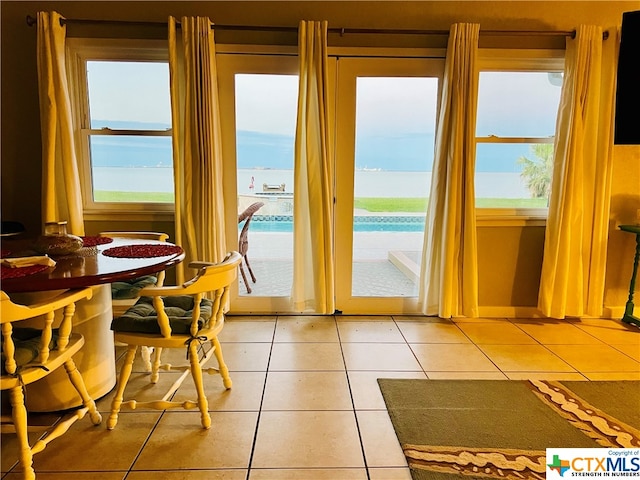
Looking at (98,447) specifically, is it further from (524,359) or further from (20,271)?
(524,359)

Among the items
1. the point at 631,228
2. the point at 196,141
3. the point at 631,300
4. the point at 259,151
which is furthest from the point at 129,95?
the point at 631,300

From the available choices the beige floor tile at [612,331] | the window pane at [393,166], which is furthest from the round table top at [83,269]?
the beige floor tile at [612,331]

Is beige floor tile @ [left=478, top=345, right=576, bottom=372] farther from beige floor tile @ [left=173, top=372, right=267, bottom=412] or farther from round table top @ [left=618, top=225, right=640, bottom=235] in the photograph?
beige floor tile @ [left=173, top=372, right=267, bottom=412]

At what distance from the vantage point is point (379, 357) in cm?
271

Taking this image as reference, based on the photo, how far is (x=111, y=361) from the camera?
2.22 metres

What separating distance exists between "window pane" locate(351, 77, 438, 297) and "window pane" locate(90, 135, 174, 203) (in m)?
1.52

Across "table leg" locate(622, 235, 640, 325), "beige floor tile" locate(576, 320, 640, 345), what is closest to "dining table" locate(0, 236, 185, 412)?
"beige floor tile" locate(576, 320, 640, 345)

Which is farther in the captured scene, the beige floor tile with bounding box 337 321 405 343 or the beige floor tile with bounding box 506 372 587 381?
the beige floor tile with bounding box 337 321 405 343

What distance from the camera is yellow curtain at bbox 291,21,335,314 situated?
3.03 meters

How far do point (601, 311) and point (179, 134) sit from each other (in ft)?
11.7

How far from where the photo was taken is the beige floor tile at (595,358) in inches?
102

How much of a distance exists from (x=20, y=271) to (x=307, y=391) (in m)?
1.45

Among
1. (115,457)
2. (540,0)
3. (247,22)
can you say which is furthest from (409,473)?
(540,0)

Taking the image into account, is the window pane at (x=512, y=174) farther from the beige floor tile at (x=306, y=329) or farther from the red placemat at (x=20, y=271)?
the red placemat at (x=20, y=271)
